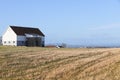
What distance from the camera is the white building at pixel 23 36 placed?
305 ft

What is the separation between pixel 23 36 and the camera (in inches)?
3688

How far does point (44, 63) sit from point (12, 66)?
8.39 feet

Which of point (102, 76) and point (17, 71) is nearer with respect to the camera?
point (102, 76)

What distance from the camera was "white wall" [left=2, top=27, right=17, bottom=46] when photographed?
94275mm

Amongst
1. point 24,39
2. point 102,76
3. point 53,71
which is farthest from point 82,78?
point 24,39

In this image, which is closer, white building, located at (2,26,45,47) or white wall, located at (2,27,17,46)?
white building, located at (2,26,45,47)

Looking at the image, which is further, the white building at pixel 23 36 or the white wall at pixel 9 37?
the white wall at pixel 9 37

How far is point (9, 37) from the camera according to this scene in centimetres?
9694

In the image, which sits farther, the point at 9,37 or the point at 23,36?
the point at 9,37

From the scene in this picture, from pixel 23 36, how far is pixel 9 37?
525 centimetres

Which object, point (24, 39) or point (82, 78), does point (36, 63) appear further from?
point (24, 39)

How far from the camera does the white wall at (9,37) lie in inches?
3712

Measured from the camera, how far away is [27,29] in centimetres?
9888

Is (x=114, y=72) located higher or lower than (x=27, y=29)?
lower
